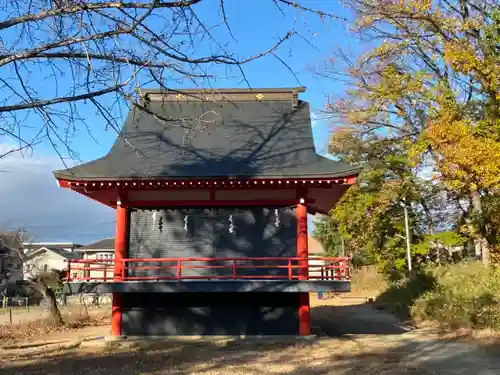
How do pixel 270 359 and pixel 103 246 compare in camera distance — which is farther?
pixel 103 246

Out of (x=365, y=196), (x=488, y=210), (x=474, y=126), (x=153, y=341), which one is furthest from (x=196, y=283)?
(x=365, y=196)


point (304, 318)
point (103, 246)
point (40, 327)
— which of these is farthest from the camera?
point (103, 246)

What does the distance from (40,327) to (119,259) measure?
629 centimetres

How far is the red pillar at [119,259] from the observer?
558 inches

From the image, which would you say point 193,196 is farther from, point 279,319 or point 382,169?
point 382,169

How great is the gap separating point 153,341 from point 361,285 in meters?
30.6

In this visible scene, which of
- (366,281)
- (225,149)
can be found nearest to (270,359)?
(225,149)

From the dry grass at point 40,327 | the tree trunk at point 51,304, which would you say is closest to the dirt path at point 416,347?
the dry grass at point 40,327

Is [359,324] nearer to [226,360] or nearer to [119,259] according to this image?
[226,360]

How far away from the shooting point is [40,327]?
18.2 m

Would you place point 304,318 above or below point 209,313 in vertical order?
below

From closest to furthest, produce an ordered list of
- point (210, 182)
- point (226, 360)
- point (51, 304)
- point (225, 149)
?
point (226, 360), point (210, 182), point (225, 149), point (51, 304)

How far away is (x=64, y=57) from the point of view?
5.64 metres

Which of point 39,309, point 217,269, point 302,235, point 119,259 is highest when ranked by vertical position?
point 302,235
